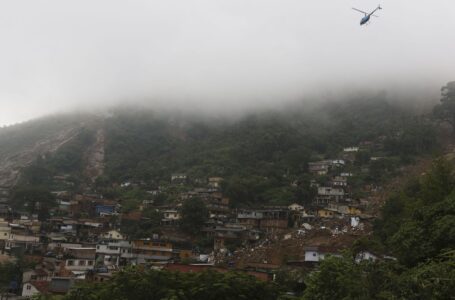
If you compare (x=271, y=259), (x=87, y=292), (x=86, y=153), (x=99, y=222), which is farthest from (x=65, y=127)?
(x=87, y=292)

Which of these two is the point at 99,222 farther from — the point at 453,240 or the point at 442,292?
the point at 442,292

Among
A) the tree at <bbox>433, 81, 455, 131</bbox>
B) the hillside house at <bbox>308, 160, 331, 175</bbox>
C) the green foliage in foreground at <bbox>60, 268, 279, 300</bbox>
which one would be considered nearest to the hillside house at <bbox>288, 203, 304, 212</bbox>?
the hillside house at <bbox>308, 160, 331, 175</bbox>

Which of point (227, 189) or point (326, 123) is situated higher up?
point (326, 123)

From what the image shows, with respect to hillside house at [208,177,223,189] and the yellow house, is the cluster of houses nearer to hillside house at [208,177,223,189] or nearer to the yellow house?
the yellow house

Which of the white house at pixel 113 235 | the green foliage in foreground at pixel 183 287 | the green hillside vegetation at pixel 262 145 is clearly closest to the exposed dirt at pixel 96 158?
the green hillside vegetation at pixel 262 145

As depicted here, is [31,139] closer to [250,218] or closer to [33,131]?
[33,131]

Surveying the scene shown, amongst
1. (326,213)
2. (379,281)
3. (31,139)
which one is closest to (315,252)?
(326,213)

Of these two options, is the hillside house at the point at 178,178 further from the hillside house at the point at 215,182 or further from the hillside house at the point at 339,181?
the hillside house at the point at 339,181
